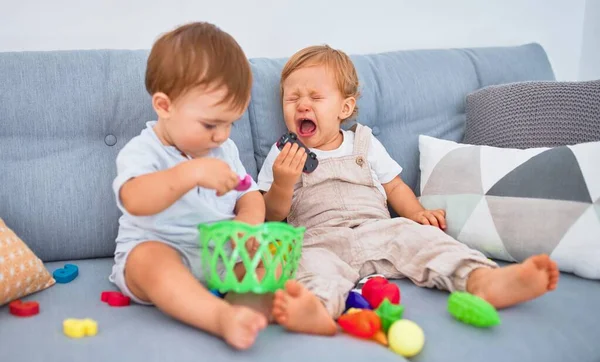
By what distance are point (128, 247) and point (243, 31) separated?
3.32 ft

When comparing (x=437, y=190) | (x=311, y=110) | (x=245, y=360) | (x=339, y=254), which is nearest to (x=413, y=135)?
(x=437, y=190)

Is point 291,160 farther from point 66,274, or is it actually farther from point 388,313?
point 66,274

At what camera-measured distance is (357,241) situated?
153 cm

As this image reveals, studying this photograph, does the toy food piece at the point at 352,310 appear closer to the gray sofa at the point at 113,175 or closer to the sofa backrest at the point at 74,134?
the gray sofa at the point at 113,175

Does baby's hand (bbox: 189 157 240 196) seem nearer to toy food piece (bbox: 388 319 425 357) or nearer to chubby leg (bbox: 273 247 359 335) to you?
chubby leg (bbox: 273 247 359 335)

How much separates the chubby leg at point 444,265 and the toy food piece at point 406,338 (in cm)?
21

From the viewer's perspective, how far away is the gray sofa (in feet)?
3.58

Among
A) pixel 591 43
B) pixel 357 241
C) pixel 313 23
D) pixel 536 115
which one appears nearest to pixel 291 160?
pixel 357 241

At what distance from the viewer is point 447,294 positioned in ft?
4.50

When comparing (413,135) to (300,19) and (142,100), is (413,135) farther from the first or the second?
(142,100)

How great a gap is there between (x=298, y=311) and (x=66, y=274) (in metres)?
0.61

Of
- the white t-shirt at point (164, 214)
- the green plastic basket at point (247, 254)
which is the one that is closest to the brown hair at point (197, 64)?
the white t-shirt at point (164, 214)

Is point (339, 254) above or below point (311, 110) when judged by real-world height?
below

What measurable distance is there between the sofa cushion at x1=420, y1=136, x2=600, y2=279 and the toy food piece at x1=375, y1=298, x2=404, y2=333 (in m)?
0.47
